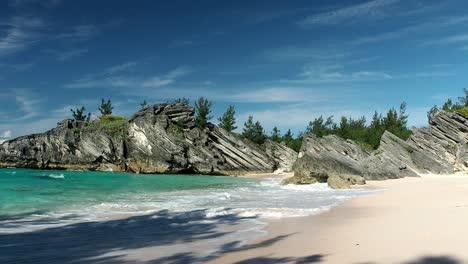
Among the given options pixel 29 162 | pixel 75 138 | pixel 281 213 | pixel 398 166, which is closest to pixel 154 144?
pixel 75 138

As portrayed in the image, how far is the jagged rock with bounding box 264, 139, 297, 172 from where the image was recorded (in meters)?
74.4

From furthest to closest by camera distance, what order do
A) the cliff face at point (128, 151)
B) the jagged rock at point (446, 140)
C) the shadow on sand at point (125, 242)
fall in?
1. the cliff face at point (128, 151)
2. the jagged rock at point (446, 140)
3. the shadow on sand at point (125, 242)

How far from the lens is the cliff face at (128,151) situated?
6325cm

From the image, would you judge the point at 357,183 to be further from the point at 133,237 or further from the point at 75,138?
the point at 75,138

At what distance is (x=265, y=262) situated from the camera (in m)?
6.71

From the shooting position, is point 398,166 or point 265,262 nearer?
point 265,262

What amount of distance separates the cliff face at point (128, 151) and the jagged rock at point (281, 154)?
328 inches

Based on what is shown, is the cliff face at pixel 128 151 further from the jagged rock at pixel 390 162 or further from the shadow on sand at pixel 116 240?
the shadow on sand at pixel 116 240

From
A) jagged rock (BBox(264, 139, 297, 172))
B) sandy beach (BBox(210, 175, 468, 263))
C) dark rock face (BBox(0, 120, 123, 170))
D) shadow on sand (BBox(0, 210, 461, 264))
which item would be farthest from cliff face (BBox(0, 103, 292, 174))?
sandy beach (BBox(210, 175, 468, 263))

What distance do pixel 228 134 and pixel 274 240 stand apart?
6203 cm

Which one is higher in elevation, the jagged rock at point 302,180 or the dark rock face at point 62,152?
the dark rock face at point 62,152

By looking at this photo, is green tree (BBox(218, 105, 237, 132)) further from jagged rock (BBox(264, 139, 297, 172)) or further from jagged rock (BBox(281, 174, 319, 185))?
jagged rock (BBox(281, 174, 319, 185))

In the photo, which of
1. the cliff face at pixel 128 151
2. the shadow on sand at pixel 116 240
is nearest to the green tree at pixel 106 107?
the cliff face at pixel 128 151

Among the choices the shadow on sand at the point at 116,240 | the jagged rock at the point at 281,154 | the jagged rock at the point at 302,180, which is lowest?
the jagged rock at the point at 302,180
